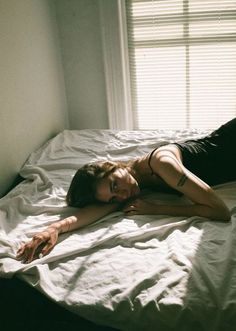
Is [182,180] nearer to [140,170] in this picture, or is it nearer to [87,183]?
[140,170]

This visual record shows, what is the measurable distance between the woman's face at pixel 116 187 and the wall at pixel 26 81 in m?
0.69

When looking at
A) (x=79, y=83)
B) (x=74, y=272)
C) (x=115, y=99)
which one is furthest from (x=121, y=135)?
(x=74, y=272)

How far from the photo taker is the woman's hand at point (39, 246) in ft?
4.23

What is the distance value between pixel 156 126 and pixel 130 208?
153cm

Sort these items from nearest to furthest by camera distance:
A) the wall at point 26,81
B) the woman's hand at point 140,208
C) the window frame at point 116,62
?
the woman's hand at point 140,208
the wall at point 26,81
the window frame at point 116,62

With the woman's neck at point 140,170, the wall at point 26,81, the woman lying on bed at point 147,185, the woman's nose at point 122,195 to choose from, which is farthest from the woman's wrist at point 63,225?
the wall at point 26,81

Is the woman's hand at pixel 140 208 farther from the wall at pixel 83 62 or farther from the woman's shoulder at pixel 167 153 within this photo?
the wall at pixel 83 62

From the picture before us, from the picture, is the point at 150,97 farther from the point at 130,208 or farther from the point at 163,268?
the point at 163,268

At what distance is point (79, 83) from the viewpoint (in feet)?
9.11

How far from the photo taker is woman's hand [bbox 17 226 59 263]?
129cm

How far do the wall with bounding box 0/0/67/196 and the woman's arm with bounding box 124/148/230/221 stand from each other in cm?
87

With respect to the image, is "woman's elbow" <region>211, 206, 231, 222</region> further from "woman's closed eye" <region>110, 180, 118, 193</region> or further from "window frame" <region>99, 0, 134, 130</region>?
"window frame" <region>99, 0, 134, 130</region>

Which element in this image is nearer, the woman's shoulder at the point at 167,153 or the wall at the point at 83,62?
the woman's shoulder at the point at 167,153

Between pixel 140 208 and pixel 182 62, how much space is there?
5.16 ft
